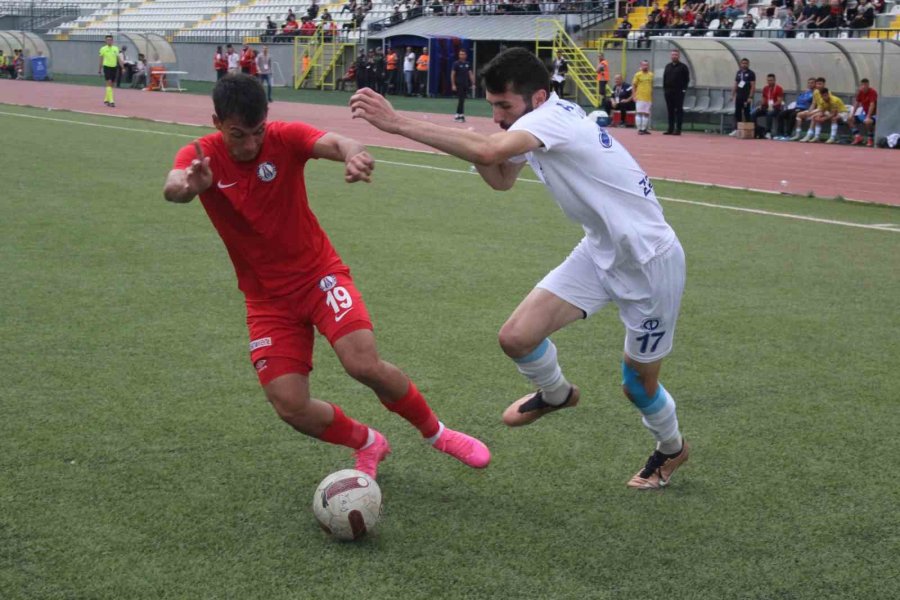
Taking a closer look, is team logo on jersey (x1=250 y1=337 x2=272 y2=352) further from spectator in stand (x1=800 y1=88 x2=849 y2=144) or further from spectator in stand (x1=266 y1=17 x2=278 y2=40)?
spectator in stand (x1=266 y1=17 x2=278 y2=40)

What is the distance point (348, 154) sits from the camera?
4617mm

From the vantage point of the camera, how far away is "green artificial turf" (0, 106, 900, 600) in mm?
4262

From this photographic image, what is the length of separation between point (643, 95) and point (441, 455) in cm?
2398

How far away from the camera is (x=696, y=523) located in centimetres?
478

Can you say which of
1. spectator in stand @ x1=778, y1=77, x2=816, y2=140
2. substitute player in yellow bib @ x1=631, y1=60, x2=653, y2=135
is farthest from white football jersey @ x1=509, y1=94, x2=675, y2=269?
substitute player in yellow bib @ x1=631, y1=60, x2=653, y2=135

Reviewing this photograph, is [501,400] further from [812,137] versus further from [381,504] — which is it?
[812,137]

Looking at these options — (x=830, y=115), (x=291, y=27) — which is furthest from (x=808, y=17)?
(x=291, y=27)

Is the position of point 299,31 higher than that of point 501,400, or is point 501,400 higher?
point 299,31

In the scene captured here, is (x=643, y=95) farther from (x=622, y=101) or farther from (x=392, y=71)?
(x=392, y=71)

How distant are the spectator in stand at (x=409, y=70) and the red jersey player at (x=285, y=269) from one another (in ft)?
132

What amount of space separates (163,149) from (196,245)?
34.7ft

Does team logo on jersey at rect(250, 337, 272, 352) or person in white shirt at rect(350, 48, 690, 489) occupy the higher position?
person in white shirt at rect(350, 48, 690, 489)

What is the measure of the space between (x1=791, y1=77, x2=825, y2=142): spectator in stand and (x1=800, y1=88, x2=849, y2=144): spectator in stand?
101mm

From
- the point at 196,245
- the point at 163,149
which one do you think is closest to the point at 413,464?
the point at 196,245
